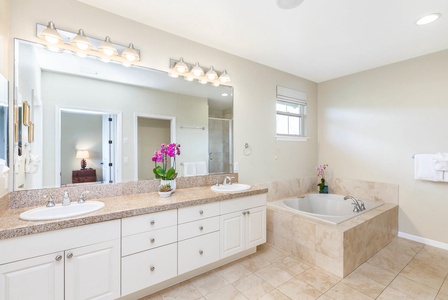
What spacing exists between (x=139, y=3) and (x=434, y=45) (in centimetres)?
331

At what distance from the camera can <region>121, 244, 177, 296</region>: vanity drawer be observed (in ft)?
5.21

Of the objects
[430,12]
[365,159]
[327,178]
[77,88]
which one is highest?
[430,12]

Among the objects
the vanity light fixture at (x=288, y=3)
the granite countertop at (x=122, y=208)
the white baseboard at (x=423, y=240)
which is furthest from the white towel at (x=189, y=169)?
the white baseboard at (x=423, y=240)

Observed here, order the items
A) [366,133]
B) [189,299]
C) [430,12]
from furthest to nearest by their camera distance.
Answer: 1. [366,133]
2. [430,12]
3. [189,299]

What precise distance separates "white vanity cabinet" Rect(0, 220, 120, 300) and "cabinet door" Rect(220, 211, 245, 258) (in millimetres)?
955

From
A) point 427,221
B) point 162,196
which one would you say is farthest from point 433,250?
point 162,196

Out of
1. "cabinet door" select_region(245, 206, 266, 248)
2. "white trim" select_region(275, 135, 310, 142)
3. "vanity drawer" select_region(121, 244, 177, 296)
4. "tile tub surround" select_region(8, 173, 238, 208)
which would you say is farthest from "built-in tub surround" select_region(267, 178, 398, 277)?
"vanity drawer" select_region(121, 244, 177, 296)

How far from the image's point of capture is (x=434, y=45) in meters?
2.52

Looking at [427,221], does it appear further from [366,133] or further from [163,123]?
[163,123]

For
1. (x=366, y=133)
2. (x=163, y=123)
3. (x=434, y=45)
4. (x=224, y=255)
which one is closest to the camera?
(x=224, y=255)

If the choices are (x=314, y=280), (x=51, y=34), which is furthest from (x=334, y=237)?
(x=51, y=34)

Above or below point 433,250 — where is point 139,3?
above

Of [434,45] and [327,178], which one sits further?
[327,178]

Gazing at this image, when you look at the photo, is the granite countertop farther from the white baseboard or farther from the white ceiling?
the white baseboard
